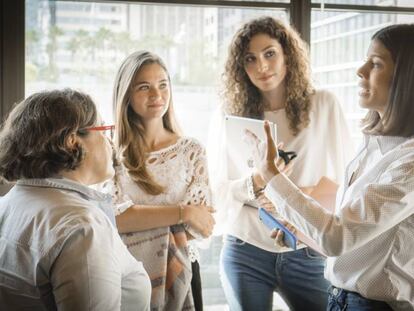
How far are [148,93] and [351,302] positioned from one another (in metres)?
1.05

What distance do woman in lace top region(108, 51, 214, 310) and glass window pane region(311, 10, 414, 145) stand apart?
44.2 inches

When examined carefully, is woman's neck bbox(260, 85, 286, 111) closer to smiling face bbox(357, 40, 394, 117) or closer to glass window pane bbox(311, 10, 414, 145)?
smiling face bbox(357, 40, 394, 117)

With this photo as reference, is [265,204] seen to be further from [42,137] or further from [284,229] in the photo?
[42,137]

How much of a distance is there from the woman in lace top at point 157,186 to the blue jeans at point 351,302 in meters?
0.57

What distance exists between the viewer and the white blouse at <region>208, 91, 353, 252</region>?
1.98 metres

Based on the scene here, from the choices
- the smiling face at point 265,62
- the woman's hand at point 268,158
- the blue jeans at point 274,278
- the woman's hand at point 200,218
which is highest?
the smiling face at point 265,62

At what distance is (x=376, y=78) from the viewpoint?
1.46 m

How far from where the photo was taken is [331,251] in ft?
4.44

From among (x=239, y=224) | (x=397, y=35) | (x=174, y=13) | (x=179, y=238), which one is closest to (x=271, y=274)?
(x=239, y=224)

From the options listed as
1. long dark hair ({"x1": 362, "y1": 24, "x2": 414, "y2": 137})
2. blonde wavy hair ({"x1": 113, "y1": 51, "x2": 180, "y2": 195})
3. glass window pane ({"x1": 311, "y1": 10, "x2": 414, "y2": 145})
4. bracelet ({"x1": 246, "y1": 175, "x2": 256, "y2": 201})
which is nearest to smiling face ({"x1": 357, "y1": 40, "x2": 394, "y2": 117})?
long dark hair ({"x1": 362, "y1": 24, "x2": 414, "y2": 137})

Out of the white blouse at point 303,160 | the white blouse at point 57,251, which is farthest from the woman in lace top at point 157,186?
the white blouse at point 57,251

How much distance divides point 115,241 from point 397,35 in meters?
0.97

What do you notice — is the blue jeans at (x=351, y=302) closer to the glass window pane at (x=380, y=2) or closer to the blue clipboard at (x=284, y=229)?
the blue clipboard at (x=284, y=229)

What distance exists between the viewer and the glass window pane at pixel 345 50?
2730 mm
